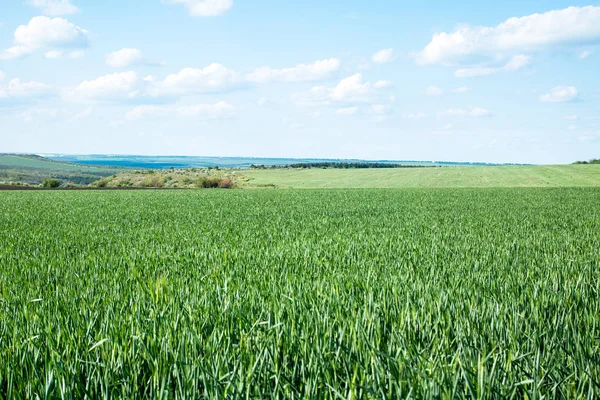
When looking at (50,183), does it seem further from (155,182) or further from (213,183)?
(213,183)

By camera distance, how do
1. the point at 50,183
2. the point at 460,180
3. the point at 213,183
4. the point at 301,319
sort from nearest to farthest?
the point at 301,319
the point at 460,180
the point at 213,183
the point at 50,183

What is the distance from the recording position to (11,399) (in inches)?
100.0

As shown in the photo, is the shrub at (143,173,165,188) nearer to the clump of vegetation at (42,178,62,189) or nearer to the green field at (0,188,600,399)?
the clump of vegetation at (42,178,62,189)

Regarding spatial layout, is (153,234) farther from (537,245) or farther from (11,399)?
(11,399)

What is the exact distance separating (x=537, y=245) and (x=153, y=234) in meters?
9.07

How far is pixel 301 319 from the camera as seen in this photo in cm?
367

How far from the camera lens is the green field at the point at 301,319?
2463mm

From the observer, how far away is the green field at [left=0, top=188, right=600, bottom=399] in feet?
8.08

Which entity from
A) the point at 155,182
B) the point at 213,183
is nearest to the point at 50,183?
the point at 155,182

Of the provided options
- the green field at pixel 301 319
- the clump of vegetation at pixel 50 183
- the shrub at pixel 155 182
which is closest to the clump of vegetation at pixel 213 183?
the shrub at pixel 155 182

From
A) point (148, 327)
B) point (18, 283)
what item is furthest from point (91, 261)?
point (148, 327)

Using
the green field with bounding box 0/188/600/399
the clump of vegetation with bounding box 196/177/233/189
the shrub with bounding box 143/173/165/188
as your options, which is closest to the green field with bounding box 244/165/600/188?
the clump of vegetation with bounding box 196/177/233/189

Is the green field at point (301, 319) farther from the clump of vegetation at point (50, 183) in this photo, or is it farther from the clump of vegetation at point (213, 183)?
the clump of vegetation at point (50, 183)

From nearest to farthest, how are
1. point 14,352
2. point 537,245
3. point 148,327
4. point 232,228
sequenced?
point 14,352 → point 148,327 → point 537,245 → point 232,228
